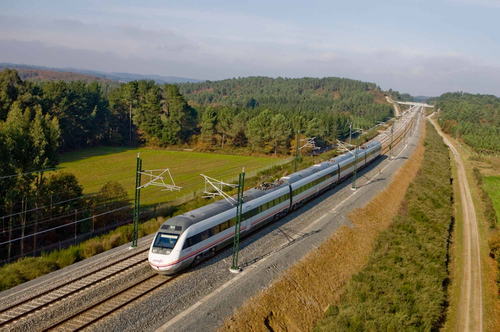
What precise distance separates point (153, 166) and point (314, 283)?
54341 millimetres

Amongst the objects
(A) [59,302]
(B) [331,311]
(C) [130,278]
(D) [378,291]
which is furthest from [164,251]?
(D) [378,291]

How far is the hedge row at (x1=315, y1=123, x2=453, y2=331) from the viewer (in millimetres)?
21703

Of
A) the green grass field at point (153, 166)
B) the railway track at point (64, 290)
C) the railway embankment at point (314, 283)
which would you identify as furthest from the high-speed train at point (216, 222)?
the green grass field at point (153, 166)

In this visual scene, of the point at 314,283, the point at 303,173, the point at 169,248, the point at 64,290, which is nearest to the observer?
the point at 64,290

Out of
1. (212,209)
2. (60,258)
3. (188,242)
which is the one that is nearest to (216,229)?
(212,209)

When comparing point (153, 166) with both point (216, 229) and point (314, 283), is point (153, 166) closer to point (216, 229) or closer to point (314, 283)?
point (216, 229)

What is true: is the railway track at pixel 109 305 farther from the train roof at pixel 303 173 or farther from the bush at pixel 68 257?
the train roof at pixel 303 173

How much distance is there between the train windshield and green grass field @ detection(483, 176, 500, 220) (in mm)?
50822

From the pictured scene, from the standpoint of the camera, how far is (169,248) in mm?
21688

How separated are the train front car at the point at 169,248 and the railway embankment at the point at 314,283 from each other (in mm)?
4538

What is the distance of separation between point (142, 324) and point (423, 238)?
28.2 m

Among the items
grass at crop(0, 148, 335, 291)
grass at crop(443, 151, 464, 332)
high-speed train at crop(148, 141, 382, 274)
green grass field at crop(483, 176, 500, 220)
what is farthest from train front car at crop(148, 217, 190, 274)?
green grass field at crop(483, 176, 500, 220)

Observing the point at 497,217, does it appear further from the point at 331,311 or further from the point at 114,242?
the point at 114,242

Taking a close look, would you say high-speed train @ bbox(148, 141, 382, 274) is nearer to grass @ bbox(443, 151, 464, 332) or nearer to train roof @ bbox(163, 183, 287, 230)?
train roof @ bbox(163, 183, 287, 230)
